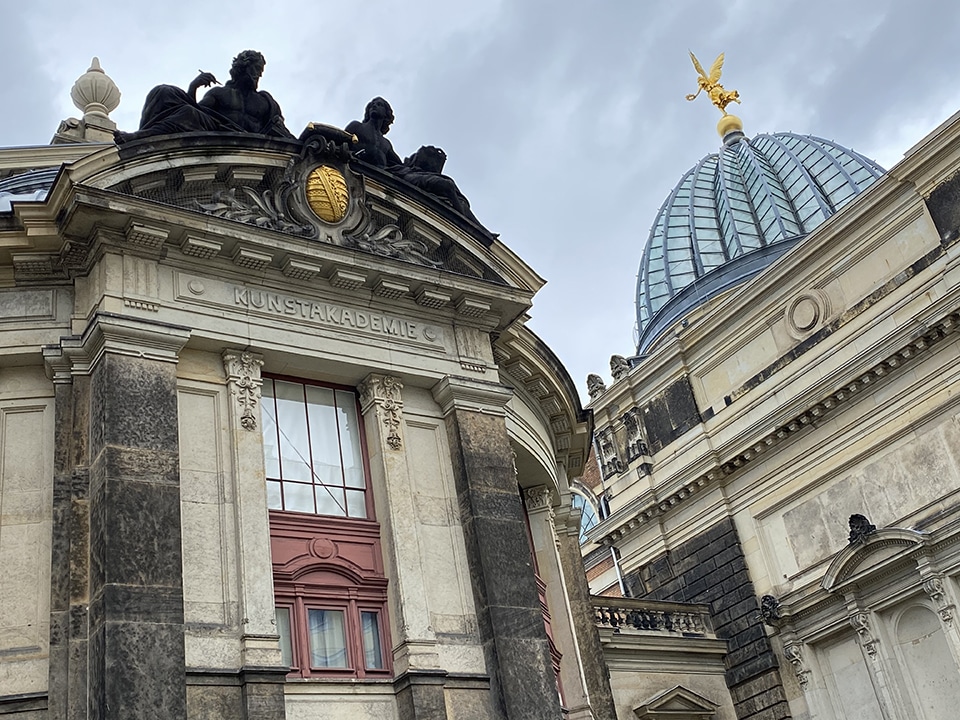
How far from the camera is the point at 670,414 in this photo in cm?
3625

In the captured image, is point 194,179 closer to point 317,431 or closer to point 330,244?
point 330,244

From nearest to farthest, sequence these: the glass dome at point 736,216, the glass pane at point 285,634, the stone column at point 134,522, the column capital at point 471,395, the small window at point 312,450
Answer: the stone column at point 134,522, the glass pane at point 285,634, the small window at point 312,450, the column capital at point 471,395, the glass dome at point 736,216

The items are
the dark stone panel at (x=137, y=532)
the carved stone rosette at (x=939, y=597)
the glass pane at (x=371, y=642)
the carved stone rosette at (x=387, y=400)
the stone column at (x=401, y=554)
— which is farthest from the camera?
the carved stone rosette at (x=939, y=597)

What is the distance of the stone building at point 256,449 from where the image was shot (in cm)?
1354

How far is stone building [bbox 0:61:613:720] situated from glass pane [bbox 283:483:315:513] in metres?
0.03

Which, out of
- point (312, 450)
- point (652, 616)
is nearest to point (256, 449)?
point (312, 450)

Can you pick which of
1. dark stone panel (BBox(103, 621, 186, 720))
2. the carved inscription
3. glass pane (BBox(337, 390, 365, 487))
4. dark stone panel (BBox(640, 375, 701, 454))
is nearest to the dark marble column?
dark stone panel (BBox(103, 621, 186, 720))

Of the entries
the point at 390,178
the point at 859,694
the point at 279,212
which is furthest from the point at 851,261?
the point at 279,212

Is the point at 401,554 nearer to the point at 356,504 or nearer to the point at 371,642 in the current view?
the point at 356,504

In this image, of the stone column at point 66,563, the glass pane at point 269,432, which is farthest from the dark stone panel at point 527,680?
the stone column at point 66,563

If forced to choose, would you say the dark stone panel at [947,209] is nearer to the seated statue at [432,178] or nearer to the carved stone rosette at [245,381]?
the seated statue at [432,178]

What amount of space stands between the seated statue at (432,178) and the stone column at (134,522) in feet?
20.1

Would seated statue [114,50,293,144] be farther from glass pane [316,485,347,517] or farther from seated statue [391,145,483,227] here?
glass pane [316,485,347,517]

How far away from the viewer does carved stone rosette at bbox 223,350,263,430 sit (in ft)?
51.2
